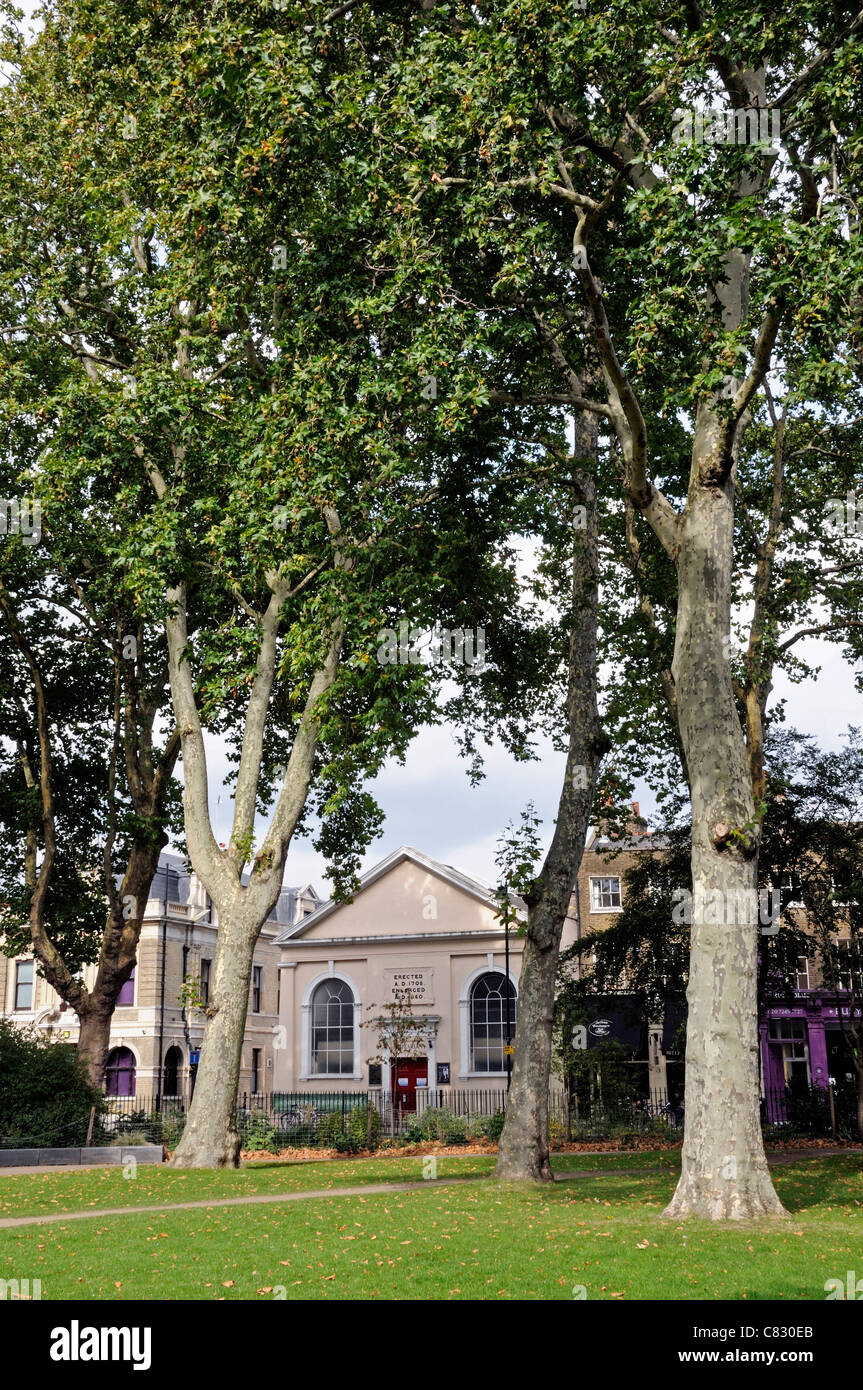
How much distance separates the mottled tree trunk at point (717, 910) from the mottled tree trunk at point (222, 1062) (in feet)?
32.3

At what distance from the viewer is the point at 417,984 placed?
41.9 metres

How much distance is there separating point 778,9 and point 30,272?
16.1m

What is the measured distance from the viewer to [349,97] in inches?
571

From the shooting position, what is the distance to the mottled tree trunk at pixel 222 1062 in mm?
20469

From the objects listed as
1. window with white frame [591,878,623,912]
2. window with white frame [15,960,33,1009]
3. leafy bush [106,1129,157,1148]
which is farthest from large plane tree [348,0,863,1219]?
window with white frame [15,960,33,1009]

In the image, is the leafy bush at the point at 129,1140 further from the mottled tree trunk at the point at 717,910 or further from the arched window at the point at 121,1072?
the arched window at the point at 121,1072

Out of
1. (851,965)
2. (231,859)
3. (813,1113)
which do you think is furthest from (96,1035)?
(813,1113)

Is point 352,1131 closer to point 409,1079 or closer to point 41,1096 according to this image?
point 41,1096

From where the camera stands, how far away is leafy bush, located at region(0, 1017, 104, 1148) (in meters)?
25.8

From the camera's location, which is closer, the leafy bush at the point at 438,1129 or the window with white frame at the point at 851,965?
the leafy bush at the point at 438,1129

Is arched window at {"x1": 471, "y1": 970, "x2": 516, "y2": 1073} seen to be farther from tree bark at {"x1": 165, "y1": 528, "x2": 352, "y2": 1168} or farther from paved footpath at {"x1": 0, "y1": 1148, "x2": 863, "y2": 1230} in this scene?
tree bark at {"x1": 165, "y1": 528, "x2": 352, "y2": 1168}

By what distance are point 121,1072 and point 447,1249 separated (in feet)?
150

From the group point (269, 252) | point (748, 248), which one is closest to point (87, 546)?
point (269, 252)

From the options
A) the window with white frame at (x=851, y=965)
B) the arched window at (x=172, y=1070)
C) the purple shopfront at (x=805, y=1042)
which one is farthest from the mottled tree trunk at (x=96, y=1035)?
the purple shopfront at (x=805, y=1042)
